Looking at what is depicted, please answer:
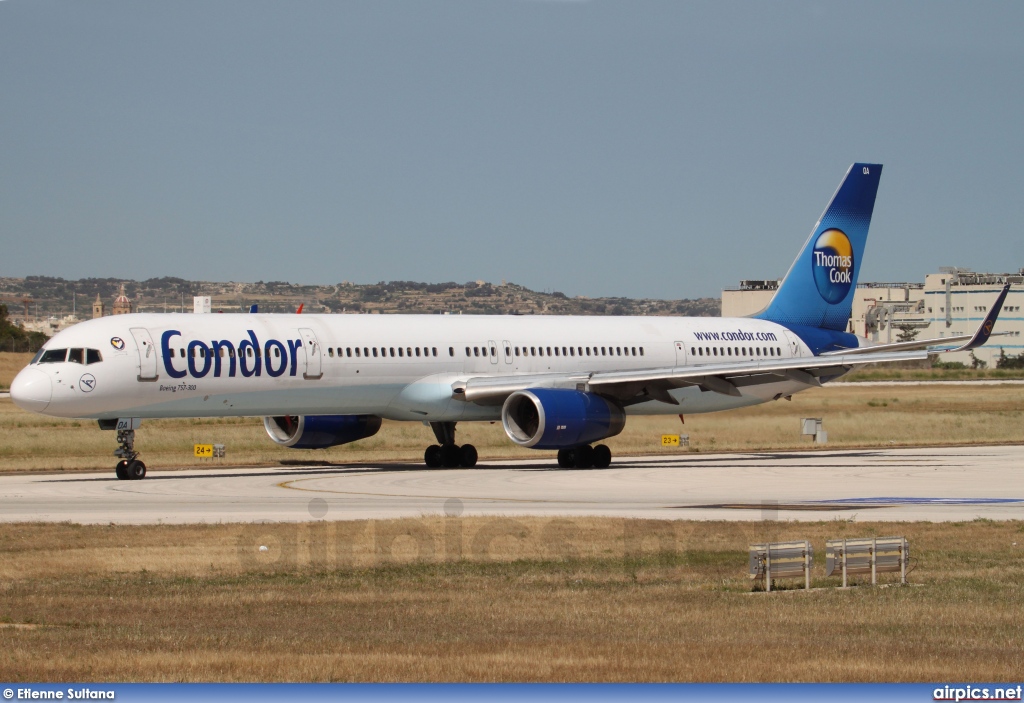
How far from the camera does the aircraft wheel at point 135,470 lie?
114ft

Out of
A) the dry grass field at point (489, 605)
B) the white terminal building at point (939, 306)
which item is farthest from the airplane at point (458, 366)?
A: the white terminal building at point (939, 306)

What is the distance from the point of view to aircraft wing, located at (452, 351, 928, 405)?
1580 inches

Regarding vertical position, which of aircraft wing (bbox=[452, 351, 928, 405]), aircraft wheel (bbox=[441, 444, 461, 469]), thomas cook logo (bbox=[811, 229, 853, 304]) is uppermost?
thomas cook logo (bbox=[811, 229, 853, 304])

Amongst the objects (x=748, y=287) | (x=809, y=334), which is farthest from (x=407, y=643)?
(x=748, y=287)

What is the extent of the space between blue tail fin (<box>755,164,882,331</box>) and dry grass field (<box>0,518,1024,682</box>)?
2734 centimetres

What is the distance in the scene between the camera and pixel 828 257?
168 ft

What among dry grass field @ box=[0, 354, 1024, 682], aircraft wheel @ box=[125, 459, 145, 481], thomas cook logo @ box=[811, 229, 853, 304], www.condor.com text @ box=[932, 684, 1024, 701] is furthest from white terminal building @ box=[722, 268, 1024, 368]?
www.condor.com text @ box=[932, 684, 1024, 701]

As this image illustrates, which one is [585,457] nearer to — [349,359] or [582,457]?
[582,457]

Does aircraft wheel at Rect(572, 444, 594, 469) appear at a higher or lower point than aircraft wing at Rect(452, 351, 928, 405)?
lower

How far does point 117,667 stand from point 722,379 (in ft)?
104

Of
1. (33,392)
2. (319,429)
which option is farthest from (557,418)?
(33,392)

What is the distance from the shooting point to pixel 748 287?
7096 inches

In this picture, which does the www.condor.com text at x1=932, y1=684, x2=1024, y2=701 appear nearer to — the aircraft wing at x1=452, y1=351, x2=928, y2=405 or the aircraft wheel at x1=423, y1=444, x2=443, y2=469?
the aircraft wing at x1=452, y1=351, x2=928, y2=405

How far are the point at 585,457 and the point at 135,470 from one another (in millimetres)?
Result: 12813
